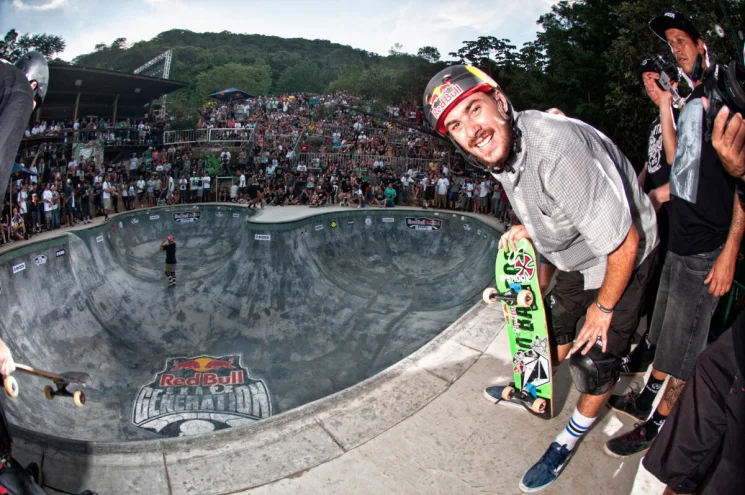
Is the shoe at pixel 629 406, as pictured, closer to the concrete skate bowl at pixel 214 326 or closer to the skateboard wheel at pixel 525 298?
the skateboard wheel at pixel 525 298

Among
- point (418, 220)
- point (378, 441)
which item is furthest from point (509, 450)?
point (418, 220)

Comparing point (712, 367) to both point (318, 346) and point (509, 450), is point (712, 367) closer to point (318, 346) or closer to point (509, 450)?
point (509, 450)

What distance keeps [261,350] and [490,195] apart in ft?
37.5

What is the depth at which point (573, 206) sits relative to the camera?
2.04 metres

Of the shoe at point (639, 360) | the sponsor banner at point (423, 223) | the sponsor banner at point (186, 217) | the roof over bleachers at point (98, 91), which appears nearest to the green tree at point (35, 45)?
the roof over bleachers at point (98, 91)

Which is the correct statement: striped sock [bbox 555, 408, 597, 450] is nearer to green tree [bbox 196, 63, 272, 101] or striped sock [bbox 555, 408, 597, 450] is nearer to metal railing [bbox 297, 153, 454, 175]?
metal railing [bbox 297, 153, 454, 175]

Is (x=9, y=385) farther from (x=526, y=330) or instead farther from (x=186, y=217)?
(x=186, y=217)

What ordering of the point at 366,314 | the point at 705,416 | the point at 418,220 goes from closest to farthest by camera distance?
the point at 705,416 → the point at 366,314 → the point at 418,220

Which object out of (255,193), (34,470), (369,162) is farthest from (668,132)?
(369,162)

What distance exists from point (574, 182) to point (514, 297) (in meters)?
1.20

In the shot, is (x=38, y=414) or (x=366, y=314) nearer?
(x=38, y=414)

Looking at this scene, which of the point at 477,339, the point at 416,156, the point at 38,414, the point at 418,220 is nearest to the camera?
the point at 477,339

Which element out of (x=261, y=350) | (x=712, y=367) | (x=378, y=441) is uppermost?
(x=712, y=367)

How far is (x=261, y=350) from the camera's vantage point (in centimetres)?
962
